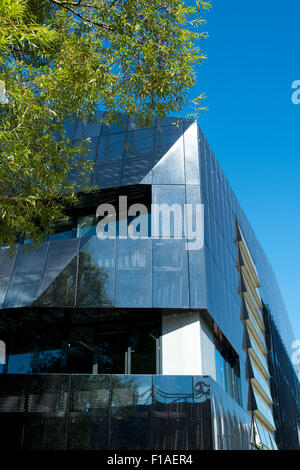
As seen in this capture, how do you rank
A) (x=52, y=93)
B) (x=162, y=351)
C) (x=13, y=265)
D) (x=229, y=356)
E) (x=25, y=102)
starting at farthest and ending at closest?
(x=229, y=356) < (x=13, y=265) < (x=162, y=351) < (x=52, y=93) < (x=25, y=102)

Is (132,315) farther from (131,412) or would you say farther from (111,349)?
(131,412)

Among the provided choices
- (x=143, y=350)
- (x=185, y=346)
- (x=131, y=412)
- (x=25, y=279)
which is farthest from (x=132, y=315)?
(x=25, y=279)

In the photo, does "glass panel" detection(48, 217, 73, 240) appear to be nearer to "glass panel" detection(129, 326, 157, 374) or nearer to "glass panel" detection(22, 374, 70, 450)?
"glass panel" detection(129, 326, 157, 374)

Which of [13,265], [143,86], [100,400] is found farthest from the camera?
[13,265]

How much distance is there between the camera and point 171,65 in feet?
32.4

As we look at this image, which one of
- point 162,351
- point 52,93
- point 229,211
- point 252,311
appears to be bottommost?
point 162,351

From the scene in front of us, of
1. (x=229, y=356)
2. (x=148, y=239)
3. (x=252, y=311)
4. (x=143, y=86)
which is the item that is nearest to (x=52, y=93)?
(x=143, y=86)

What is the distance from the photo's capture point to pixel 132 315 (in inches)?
571

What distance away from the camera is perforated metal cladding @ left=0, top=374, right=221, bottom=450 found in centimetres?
1238

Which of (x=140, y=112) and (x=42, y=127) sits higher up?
(x=140, y=112)

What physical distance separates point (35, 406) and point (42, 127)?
24.0 ft

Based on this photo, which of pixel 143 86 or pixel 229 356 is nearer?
pixel 143 86

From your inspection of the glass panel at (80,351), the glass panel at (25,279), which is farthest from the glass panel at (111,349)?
the glass panel at (25,279)

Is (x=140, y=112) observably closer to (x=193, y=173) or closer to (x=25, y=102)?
(x=25, y=102)
